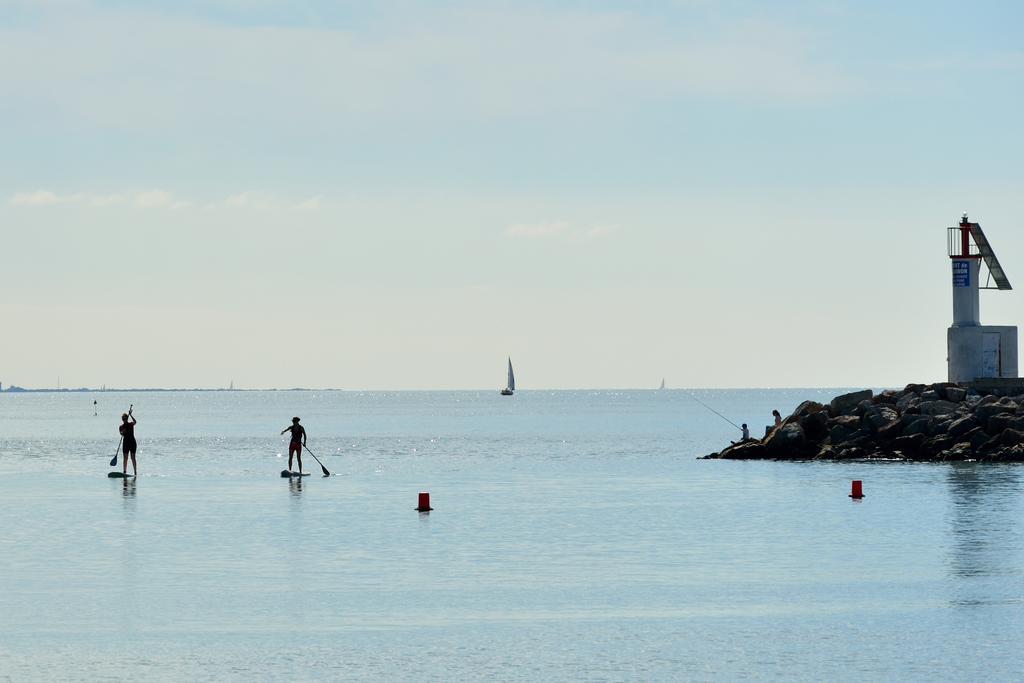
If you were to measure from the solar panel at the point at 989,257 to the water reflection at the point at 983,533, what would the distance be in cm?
1712

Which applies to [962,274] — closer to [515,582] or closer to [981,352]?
[981,352]

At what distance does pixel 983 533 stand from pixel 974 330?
36.0m

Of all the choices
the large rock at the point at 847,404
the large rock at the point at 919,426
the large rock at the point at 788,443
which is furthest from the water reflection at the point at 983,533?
the large rock at the point at 847,404

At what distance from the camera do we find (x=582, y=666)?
1562cm

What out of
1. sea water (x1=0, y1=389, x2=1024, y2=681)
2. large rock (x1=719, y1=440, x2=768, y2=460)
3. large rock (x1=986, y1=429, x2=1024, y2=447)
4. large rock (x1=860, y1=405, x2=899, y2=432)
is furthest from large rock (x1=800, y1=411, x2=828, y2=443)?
sea water (x1=0, y1=389, x2=1024, y2=681)

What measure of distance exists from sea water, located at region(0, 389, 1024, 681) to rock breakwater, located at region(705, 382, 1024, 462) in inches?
466

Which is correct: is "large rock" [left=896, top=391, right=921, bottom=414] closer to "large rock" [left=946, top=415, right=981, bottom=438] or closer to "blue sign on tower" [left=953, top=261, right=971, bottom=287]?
"large rock" [left=946, top=415, right=981, bottom=438]

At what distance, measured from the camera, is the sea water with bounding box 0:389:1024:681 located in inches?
629

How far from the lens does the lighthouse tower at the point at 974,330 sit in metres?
63.6

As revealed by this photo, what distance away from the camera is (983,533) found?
29469 millimetres

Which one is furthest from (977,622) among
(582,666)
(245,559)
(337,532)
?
(337,532)

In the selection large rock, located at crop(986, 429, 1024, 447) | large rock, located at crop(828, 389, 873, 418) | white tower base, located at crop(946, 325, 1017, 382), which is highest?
white tower base, located at crop(946, 325, 1017, 382)

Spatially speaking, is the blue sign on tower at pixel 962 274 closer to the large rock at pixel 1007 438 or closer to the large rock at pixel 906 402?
the large rock at pixel 906 402

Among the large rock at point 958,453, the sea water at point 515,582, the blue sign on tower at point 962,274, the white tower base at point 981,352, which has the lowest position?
the sea water at point 515,582
